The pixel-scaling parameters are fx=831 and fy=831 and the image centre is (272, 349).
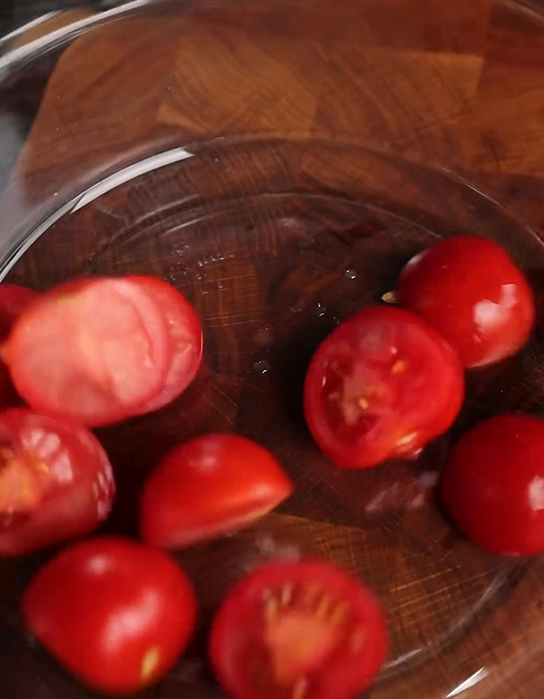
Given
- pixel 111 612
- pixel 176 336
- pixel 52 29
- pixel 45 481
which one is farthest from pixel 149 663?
pixel 52 29

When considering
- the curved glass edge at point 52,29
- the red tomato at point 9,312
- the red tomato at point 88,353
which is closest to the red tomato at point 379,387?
the red tomato at point 88,353

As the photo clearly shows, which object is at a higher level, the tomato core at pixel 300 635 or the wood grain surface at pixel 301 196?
the wood grain surface at pixel 301 196

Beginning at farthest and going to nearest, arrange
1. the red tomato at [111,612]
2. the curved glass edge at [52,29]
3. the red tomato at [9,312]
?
the curved glass edge at [52,29], the red tomato at [9,312], the red tomato at [111,612]

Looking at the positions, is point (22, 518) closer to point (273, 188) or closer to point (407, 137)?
point (273, 188)

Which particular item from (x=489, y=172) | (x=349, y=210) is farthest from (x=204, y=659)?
(x=489, y=172)

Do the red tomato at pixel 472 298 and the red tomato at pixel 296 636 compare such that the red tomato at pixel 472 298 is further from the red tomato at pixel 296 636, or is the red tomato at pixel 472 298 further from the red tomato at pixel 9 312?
the red tomato at pixel 9 312
